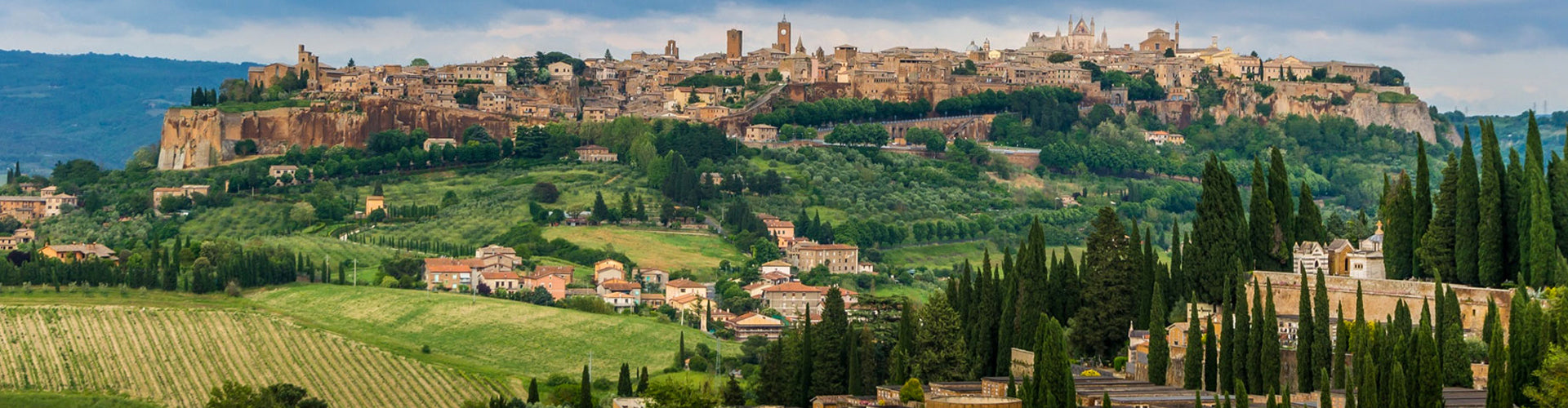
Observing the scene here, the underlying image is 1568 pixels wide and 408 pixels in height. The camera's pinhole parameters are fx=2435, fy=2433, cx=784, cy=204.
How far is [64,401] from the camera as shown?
2623 inches

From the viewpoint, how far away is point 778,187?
338 ft

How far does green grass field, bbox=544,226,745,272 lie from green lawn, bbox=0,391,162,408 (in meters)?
26.3

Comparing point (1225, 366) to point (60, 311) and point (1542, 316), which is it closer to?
point (1542, 316)

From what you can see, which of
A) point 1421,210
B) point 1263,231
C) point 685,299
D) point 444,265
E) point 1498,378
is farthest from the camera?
point 444,265

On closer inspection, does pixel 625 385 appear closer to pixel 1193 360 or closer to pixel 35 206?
pixel 1193 360

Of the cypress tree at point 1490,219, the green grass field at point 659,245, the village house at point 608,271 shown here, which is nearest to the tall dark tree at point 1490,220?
the cypress tree at point 1490,219

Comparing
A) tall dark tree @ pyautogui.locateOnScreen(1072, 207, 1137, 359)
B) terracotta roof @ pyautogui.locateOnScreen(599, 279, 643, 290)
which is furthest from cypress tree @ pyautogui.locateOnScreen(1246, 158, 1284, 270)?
terracotta roof @ pyautogui.locateOnScreen(599, 279, 643, 290)

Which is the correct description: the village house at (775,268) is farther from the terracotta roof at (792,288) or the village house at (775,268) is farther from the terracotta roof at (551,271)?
the terracotta roof at (551,271)

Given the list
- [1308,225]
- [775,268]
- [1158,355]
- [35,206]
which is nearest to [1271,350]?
[1158,355]

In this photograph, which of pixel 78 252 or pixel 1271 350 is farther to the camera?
pixel 78 252

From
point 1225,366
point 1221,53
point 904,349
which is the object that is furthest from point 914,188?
point 1225,366

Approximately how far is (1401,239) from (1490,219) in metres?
2.64

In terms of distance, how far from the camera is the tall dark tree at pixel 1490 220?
150 ft

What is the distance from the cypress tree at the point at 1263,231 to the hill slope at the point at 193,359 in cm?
2352
